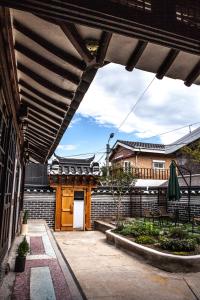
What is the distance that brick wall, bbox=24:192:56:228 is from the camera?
15.5 m

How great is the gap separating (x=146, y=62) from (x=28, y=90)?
8.42 feet

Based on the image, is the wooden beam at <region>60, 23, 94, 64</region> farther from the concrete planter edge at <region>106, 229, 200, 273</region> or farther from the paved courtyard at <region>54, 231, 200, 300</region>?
the concrete planter edge at <region>106, 229, 200, 273</region>

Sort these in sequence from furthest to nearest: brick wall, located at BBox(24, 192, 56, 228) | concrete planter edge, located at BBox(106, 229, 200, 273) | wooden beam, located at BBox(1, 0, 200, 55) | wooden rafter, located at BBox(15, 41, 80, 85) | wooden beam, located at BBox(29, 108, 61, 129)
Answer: brick wall, located at BBox(24, 192, 56, 228)
concrete planter edge, located at BBox(106, 229, 200, 273)
wooden beam, located at BBox(29, 108, 61, 129)
wooden rafter, located at BBox(15, 41, 80, 85)
wooden beam, located at BBox(1, 0, 200, 55)

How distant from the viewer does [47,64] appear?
3.04 m

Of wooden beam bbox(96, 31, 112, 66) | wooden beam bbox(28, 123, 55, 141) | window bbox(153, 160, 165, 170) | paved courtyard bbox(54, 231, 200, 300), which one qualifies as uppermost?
window bbox(153, 160, 165, 170)

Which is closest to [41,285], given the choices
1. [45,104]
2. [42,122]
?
[45,104]

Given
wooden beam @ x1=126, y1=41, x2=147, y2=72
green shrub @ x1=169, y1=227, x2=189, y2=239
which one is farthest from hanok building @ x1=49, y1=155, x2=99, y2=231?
wooden beam @ x1=126, y1=41, x2=147, y2=72

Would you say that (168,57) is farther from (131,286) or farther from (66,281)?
(131,286)

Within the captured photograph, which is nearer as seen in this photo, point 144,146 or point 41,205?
point 41,205

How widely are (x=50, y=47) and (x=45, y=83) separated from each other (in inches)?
37.9

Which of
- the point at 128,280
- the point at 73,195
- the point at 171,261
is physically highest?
the point at 73,195

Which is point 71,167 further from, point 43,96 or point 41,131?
point 43,96

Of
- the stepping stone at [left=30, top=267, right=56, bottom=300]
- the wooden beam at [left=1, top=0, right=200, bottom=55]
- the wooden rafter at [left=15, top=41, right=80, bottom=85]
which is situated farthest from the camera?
the stepping stone at [left=30, top=267, right=56, bottom=300]

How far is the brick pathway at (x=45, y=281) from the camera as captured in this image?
12.3ft
